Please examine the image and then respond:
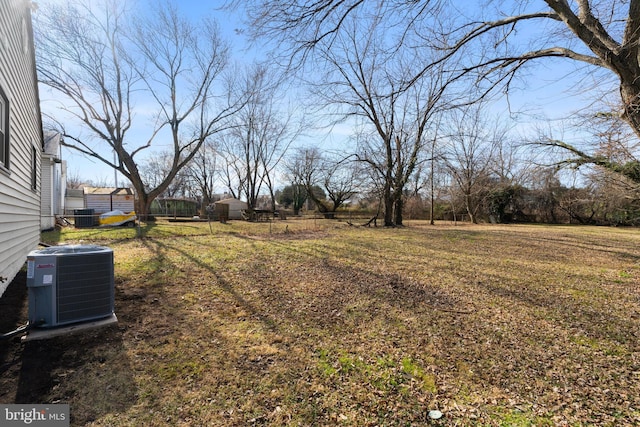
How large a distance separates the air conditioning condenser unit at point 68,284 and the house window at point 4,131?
97.7 inches

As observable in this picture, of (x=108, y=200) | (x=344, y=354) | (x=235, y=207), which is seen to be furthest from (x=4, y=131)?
(x=235, y=207)

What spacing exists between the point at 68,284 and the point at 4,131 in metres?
3.28

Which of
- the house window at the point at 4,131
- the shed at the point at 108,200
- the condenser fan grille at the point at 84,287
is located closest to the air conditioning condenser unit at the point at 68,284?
the condenser fan grille at the point at 84,287

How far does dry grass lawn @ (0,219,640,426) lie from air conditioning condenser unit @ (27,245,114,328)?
0.26 meters

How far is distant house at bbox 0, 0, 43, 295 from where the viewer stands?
4230 millimetres

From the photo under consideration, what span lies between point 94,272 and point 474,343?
4.24 m

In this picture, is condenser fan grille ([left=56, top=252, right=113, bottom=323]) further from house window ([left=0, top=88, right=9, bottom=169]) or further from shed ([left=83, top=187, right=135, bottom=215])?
shed ([left=83, top=187, right=135, bottom=215])

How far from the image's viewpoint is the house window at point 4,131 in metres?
4.34

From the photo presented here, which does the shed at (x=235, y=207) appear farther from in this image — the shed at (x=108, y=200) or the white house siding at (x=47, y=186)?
the white house siding at (x=47, y=186)

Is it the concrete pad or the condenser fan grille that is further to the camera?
the condenser fan grille

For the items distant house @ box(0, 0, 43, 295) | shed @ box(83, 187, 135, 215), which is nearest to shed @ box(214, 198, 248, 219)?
shed @ box(83, 187, 135, 215)

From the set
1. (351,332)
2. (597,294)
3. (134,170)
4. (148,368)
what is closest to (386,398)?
(351,332)

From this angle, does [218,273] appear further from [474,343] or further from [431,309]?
[474,343]

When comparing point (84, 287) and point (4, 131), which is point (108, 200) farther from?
point (84, 287)
